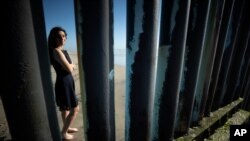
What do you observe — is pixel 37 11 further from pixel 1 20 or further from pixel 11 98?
pixel 11 98

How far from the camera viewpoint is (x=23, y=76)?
0.86 meters

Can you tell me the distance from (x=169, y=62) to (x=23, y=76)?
108 cm

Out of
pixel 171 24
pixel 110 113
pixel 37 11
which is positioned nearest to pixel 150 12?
pixel 171 24

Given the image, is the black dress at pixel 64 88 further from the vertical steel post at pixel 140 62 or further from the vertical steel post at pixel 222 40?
the vertical steel post at pixel 222 40

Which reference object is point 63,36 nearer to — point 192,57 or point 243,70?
point 192,57

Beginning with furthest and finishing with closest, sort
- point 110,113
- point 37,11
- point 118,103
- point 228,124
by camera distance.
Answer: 1. point 118,103
2. point 228,124
3. point 110,113
4. point 37,11

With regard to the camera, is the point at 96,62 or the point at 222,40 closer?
the point at 96,62

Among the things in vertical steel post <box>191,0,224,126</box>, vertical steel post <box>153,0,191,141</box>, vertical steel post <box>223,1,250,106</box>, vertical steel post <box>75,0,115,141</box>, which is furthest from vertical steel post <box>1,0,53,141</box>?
vertical steel post <box>223,1,250,106</box>

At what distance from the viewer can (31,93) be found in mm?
902

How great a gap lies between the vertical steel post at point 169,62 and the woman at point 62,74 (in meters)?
1.45

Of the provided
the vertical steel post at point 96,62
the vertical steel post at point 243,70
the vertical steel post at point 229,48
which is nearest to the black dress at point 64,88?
the vertical steel post at point 96,62

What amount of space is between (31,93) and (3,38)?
0.31 metres

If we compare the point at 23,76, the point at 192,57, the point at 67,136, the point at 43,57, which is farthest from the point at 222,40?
the point at 67,136

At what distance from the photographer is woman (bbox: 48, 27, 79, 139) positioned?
2.34 meters
